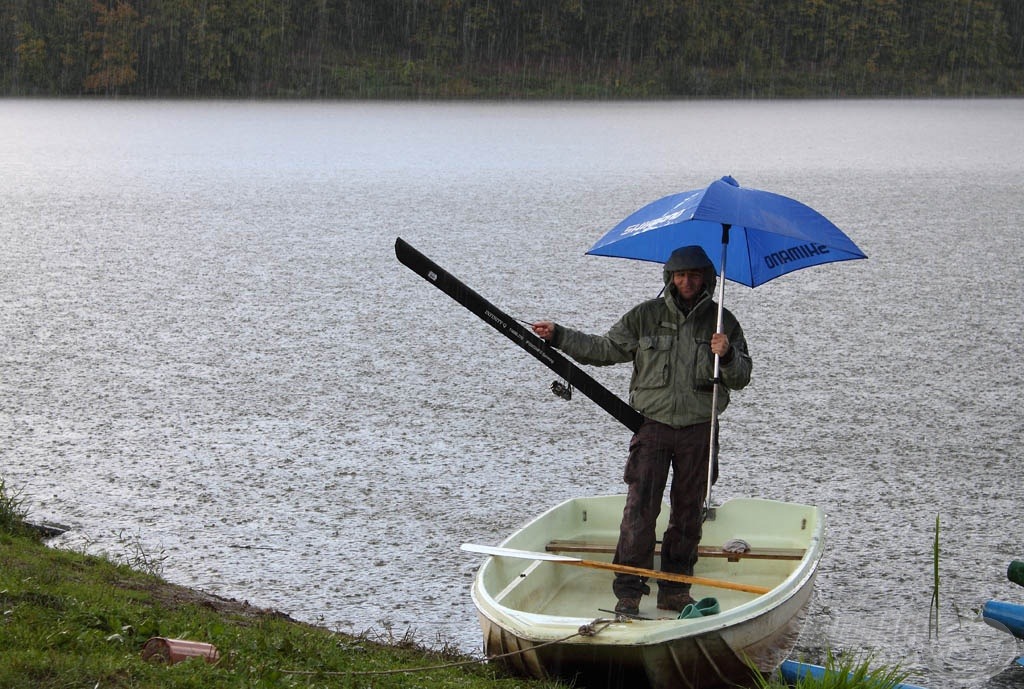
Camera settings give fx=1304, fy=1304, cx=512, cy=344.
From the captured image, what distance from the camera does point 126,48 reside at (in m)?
61.2

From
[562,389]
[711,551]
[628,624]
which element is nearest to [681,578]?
[628,624]

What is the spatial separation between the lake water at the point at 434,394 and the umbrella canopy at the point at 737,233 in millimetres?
1416

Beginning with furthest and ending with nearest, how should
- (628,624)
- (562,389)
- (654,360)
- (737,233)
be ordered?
(737,233) → (562,389) → (654,360) → (628,624)

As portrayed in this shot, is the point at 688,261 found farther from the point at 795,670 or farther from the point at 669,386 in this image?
the point at 795,670

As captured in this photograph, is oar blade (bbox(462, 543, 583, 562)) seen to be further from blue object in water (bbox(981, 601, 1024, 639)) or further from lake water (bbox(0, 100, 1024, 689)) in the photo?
blue object in water (bbox(981, 601, 1024, 639))

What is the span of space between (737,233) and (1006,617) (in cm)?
187

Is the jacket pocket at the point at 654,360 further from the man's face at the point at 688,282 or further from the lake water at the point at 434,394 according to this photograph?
the lake water at the point at 434,394

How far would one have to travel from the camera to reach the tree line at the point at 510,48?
61.7m

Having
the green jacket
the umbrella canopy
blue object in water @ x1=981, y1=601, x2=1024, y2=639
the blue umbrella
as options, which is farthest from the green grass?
the umbrella canopy

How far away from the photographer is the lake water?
577cm

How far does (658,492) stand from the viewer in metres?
4.85

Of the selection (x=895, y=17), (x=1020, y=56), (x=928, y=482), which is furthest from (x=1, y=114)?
(x=1020, y=56)

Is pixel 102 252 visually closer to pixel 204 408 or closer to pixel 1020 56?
pixel 204 408

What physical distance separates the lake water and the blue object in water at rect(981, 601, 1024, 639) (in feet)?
0.59
